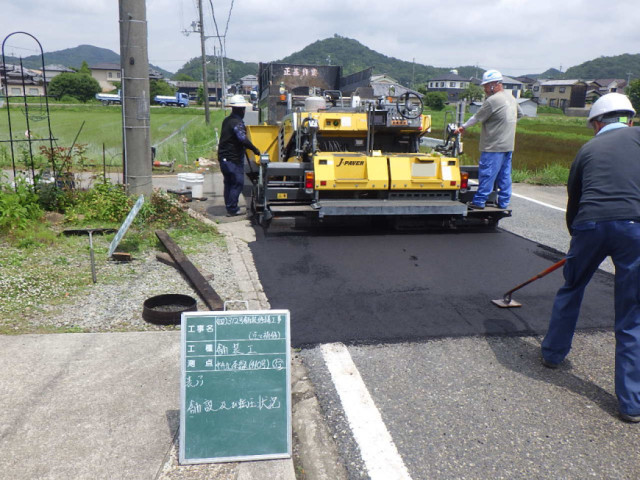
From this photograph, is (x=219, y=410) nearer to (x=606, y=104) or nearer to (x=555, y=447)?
(x=555, y=447)

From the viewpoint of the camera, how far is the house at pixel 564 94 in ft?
345

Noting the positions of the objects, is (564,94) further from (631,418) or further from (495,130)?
(631,418)

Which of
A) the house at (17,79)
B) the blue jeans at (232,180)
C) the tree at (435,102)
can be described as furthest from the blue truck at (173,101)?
the blue jeans at (232,180)

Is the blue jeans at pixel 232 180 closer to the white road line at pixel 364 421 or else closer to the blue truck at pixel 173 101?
the white road line at pixel 364 421

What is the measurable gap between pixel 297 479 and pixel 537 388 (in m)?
1.95

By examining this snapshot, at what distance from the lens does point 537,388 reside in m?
3.78

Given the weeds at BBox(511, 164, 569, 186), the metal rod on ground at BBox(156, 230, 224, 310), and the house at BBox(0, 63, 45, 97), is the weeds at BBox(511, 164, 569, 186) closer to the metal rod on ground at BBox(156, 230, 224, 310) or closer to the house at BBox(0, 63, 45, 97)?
the metal rod on ground at BBox(156, 230, 224, 310)

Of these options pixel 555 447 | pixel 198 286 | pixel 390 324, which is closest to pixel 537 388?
pixel 555 447

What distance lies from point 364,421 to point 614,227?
2.08 meters

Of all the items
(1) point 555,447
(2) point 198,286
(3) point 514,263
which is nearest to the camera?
(1) point 555,447

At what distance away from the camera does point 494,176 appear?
7953mm

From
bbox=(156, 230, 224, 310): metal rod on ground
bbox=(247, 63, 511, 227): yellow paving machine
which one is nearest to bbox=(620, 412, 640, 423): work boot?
bbox=(156, 230, 224, 310): metal rod on ground

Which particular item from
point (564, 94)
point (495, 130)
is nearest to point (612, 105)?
point (495, 130)

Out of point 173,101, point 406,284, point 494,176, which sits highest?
point 173,101
